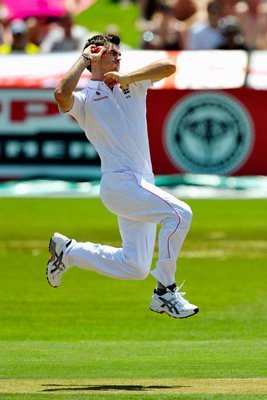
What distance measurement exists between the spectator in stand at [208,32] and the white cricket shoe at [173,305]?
11752mm

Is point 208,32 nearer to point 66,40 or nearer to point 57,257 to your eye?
point 66,40

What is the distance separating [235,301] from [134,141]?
3719 mm

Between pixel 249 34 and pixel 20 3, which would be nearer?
pixel 249 34

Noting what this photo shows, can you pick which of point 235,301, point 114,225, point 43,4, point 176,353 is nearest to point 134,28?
point 43,4

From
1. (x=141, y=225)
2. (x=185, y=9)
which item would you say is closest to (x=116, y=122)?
(x=141, y=225)

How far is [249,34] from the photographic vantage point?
20.0 metres

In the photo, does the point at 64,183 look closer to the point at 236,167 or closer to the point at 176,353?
the point at 236,167

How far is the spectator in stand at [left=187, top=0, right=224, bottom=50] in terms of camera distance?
64.1ft

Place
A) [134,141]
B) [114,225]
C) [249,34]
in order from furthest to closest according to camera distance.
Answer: [249,34], [114,225], [134,141]

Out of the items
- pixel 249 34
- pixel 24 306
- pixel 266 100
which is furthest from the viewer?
pixel 249 34

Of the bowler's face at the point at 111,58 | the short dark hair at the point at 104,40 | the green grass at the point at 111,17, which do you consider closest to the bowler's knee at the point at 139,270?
the bowler's face at the point at 111,58

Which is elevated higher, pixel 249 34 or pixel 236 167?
pixel 249 34

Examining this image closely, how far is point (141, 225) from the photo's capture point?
838 cm

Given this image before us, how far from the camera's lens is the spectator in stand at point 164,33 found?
2003 cm
